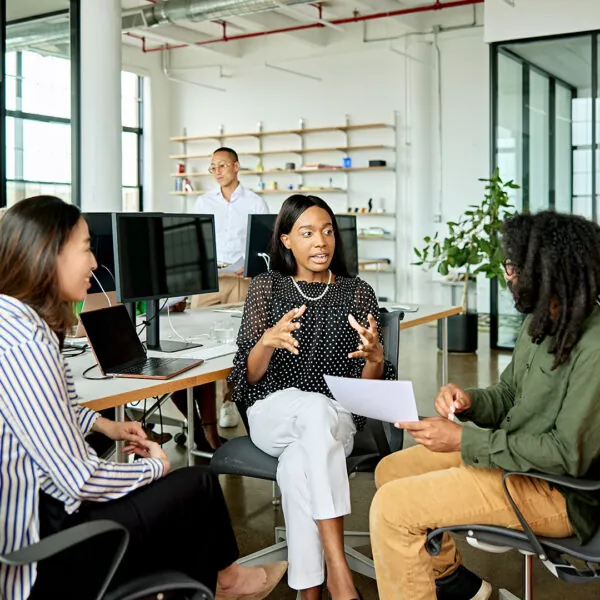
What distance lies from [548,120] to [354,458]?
515 centimetres

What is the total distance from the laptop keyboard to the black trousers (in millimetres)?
668

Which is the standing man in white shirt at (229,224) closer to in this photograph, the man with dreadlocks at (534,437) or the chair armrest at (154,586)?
the man with dreadlocks at (534,437)

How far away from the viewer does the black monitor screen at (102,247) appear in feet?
10.4

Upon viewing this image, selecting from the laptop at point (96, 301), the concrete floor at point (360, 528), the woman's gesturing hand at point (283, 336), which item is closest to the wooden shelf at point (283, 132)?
the concrete floor at point (360, 528)

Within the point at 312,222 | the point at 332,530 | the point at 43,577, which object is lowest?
the point at 332,530

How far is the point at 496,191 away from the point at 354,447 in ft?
15.0

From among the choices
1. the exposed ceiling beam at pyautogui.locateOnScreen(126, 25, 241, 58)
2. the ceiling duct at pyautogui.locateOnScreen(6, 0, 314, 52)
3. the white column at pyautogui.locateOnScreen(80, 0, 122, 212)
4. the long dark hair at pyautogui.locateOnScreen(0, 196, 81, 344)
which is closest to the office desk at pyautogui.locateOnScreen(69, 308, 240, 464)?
the long dark hair at pyautogui.locateOnScreen(0, 196, 81, 344)

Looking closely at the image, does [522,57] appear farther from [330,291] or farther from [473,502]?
[473,502]

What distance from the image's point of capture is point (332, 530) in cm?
218

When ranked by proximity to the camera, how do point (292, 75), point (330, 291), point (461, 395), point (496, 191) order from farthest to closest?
1. point (292, 75)
2. point (496, 191)
3. point (330, 291)
4. point (461, 395)

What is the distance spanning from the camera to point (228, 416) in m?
4.58

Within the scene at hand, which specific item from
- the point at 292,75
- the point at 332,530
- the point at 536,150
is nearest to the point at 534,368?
the point at 332,530

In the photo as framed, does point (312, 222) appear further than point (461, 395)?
Yes

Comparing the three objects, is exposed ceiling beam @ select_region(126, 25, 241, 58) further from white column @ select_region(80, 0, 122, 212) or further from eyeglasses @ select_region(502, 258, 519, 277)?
eyeglasses @ select_region(502, 258, 519, 277)
